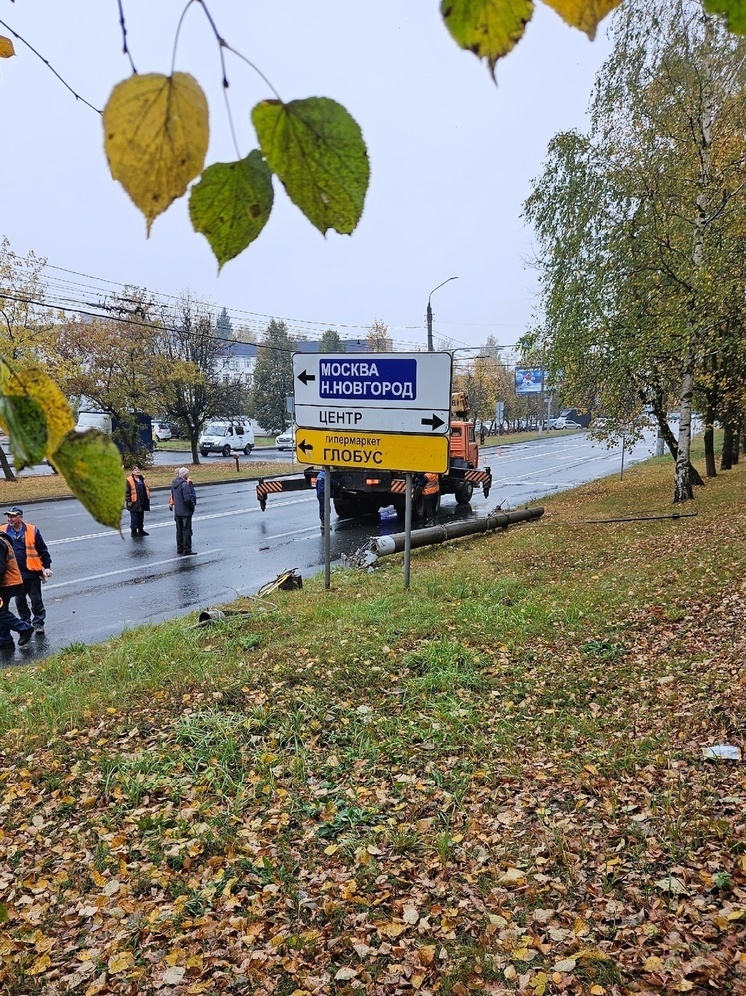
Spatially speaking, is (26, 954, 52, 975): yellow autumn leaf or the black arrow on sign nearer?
(26, 954, 52, 975): yellow autumn leaf

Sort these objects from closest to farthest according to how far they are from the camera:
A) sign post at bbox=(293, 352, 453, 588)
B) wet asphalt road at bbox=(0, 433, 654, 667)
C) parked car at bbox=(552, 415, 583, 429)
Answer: sign post at bbox=(293, 352, 453, 588) → wet asphalt road at bbox=(0, 433, 654, 667) → parked car at bbox=(552, 415, 583, 429)

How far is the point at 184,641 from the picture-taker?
6.05 meters

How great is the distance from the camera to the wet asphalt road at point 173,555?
8.25 meters

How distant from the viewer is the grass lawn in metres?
2.46

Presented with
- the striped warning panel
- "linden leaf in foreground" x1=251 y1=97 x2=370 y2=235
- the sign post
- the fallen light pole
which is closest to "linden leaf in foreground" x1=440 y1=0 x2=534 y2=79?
"linden leaf in foreground" x1=251 y1=97 x2=370 y2=235

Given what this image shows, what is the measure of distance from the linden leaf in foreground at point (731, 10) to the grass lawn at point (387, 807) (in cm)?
279

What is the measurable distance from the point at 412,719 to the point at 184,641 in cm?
278

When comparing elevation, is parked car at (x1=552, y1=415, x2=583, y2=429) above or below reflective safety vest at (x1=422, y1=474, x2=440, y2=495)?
above

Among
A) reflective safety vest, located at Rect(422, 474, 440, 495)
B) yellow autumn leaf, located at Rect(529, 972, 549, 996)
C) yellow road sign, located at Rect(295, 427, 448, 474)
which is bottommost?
yellow autumn leaf, located at Rect(529, 972, 549, 996)

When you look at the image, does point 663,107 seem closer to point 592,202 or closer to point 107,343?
point 592,202

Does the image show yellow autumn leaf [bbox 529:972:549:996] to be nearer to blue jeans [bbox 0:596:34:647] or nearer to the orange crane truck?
blue jeans [bbox 0:596:34:647]

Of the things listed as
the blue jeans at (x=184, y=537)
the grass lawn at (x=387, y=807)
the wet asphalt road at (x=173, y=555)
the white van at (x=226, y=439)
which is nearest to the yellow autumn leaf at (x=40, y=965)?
the grass lawn at (x=387, y=807)

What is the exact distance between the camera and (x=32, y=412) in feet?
2.01

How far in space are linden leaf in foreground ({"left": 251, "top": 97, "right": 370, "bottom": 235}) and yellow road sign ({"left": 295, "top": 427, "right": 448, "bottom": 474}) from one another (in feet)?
22.3
